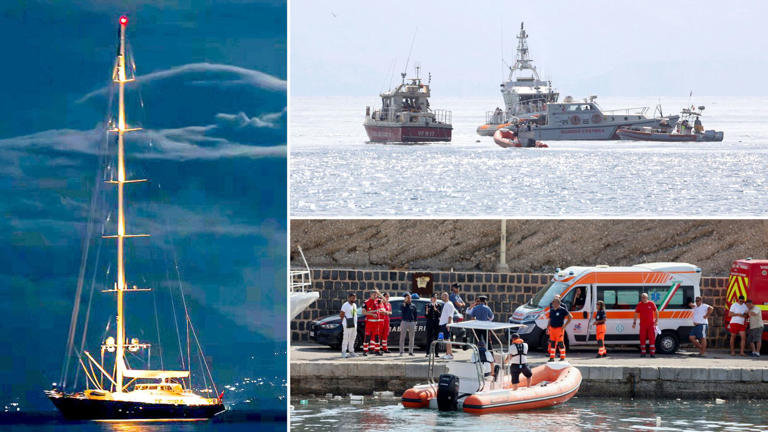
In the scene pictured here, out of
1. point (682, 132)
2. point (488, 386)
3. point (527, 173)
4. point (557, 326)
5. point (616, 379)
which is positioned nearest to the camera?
point (488, 386)

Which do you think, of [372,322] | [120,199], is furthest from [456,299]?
[120,199]

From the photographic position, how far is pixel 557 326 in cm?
1223

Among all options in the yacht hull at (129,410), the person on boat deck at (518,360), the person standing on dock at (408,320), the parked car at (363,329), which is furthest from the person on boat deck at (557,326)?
the yacht hull at (129,410)

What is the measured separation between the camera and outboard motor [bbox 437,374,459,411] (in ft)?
36.1

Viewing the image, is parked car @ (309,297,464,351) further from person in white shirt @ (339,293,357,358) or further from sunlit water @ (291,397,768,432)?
sunlit water @ (291,397,768,432)

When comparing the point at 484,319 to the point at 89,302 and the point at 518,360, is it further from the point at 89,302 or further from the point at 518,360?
the point at 89,302

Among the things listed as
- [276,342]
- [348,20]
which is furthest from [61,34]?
[348,20]

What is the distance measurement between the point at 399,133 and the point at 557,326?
1356 cm

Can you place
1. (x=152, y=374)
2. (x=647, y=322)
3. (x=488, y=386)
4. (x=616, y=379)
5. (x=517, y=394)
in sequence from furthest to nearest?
(x=647, y=322)
(x=616, y=379)
(x=488, y=386)
(x=517, y=394)
(x=152, y=374)

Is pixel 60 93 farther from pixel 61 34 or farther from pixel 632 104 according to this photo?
pixel 632 104

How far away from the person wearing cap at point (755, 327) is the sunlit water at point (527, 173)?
5966 mm

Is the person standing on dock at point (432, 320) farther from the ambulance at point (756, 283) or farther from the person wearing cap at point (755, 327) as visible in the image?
the ambulance at point (756, 283)

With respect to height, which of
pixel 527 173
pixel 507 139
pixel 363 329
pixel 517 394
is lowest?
pixel 517 394

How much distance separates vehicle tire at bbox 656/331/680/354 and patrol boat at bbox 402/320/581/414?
1788 mm
